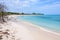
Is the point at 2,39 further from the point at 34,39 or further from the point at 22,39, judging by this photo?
the point at 34,39

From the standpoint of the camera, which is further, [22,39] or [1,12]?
[1,12]

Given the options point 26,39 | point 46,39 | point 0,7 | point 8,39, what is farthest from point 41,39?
point 0,7

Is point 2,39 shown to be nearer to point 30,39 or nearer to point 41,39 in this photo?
point 30,39

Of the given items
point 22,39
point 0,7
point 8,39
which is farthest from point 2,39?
point 0,7

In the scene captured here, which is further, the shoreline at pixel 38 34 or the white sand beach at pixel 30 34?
the shoreline at pixel 38 34

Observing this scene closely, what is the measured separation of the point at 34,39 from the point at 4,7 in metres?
12.6

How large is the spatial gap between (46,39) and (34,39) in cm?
88

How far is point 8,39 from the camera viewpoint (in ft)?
24.2

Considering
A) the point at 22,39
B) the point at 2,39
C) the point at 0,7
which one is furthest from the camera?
the point at 0,7

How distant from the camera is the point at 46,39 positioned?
8.72 meters

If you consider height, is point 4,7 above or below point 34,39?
above

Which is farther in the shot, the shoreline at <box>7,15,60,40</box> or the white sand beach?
the shoreline at <box>7,15,60,40</box>

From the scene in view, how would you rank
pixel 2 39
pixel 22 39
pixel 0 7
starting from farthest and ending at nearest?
1. pixel 0 7
2. pixel 22 39
3. pixel 2 39

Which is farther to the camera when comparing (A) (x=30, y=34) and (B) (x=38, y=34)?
(B) (x=38, y=34)
